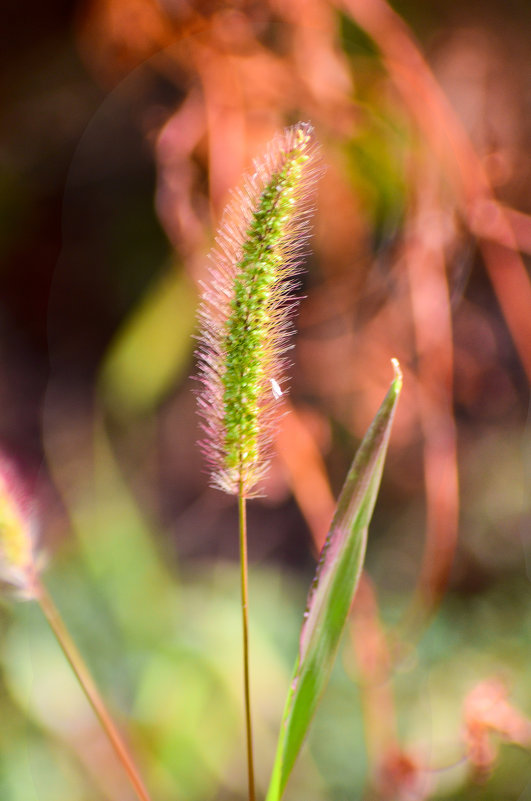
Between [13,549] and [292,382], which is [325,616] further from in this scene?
[292,382]

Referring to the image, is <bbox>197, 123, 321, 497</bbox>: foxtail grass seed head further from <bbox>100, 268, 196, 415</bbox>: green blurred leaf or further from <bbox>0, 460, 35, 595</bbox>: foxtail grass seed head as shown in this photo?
<bbox>100, 268, 196, 415</bbox>: green blurred leaf

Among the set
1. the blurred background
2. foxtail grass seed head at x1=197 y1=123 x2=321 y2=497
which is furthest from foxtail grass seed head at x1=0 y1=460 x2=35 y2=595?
the blurred background

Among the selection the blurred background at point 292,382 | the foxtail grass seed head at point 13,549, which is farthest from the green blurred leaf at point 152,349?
the foxtail grass seed head at point 13,549

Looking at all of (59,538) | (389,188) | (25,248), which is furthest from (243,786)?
(25,248)

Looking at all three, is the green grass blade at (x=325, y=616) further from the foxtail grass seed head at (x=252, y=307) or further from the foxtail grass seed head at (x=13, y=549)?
the foxtail grass seed head at (x=13, y=549)

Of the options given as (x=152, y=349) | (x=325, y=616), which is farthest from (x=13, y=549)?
(x=152, y=349)
